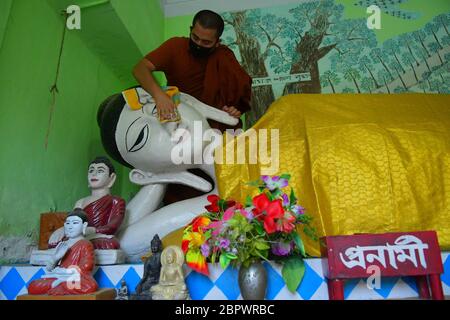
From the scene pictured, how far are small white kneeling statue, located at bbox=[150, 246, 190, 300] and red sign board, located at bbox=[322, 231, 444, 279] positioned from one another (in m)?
0.35

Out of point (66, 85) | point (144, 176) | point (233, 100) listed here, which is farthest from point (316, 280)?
point (66, 85)

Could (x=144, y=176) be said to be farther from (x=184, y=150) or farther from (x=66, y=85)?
(x=66, y=85)

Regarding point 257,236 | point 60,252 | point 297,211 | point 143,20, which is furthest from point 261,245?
point 143,20

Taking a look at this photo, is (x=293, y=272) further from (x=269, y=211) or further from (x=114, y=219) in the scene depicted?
(x=114, y=219)

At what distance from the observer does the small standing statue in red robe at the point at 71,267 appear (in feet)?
2.87

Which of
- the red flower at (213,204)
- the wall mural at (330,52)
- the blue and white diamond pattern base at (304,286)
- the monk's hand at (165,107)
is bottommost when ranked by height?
the blue and white diamond pattern base at (304,286)

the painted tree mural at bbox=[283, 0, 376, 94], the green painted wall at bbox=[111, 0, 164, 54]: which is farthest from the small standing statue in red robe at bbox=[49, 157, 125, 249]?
→ the painted tree mural at bbox=[283, 0, 376, 94]

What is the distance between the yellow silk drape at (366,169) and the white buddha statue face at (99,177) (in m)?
0.40

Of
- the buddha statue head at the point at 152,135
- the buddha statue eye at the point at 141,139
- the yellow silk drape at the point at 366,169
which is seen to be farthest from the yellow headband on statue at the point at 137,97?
the yellow silk drape at the point at 366,169

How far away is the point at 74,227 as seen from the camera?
97 centimetres

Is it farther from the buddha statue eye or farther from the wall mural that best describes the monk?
the wall mural

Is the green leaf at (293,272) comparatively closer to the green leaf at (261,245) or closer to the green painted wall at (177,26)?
the green leaf at (261,245)

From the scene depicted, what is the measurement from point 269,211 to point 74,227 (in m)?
0.51

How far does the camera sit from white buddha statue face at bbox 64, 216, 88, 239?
0.97 meters
